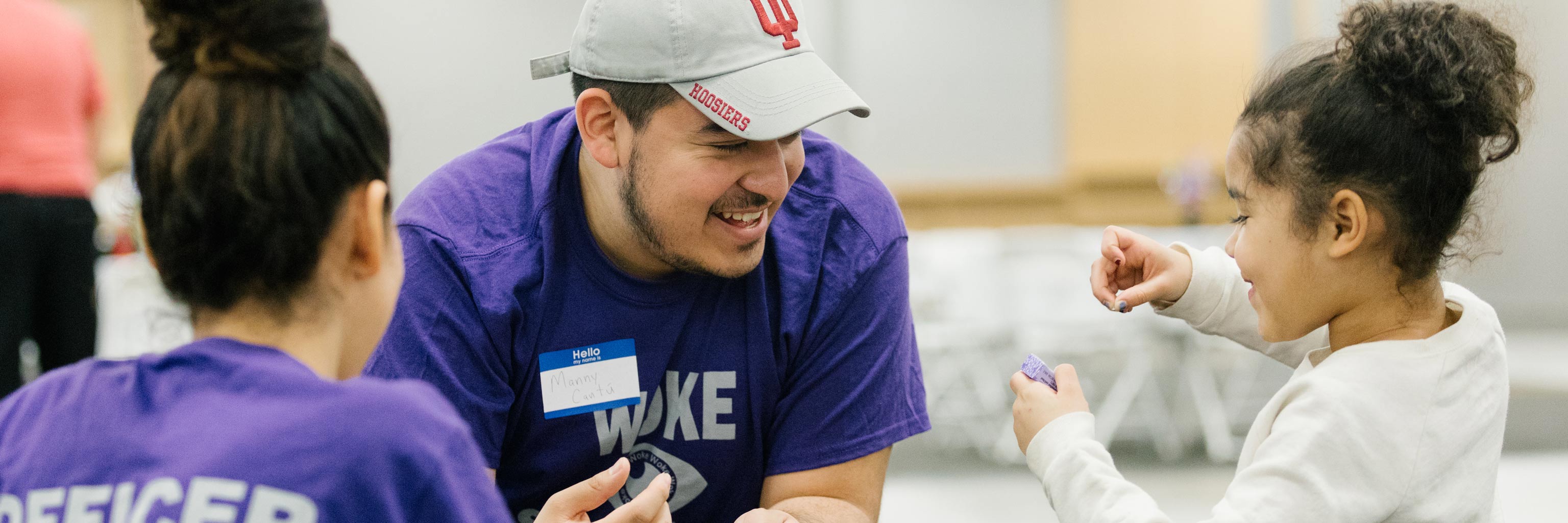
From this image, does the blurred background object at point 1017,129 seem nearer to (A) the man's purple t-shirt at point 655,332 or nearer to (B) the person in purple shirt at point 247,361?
(A) the man's purple t-shirt at point 655,332

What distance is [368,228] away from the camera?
3.05 ft

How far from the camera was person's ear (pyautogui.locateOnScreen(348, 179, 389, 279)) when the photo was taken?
927 millimetres

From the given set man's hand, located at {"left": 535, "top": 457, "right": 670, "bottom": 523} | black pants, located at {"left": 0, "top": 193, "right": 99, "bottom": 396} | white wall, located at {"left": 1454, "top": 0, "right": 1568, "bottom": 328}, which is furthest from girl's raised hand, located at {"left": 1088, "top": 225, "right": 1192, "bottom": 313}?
white wall, located at {"left": 1454, "top": 0, "right": 1568, "bottom": 328}

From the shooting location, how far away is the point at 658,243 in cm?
154

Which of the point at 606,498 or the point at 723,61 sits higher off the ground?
the point at 723,61

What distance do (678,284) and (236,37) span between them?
0.82 m

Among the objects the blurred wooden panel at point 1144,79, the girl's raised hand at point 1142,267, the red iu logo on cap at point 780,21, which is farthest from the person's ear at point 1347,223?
the blurred wooden panel at point 1144,79

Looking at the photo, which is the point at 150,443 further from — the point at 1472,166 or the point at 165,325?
the point at 1472,166

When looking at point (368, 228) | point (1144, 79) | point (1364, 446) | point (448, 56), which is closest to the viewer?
point (368, 228)

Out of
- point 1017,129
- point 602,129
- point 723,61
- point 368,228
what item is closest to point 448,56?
point 1017,129

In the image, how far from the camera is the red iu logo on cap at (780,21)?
1.50 metres

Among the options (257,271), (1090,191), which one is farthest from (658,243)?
(1090,191)

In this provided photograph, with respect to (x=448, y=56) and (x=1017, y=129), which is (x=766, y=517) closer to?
(x=448, y=56)

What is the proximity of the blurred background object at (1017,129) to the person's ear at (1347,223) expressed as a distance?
3826 millimetres
